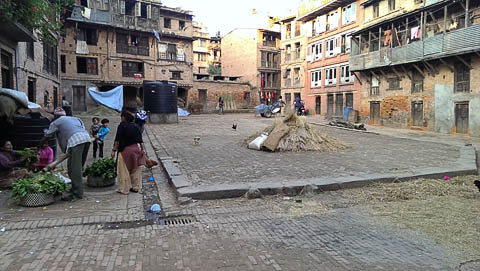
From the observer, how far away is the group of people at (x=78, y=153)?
18.3 feet

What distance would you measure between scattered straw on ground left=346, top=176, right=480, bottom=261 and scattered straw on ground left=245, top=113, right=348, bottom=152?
14.0 ft

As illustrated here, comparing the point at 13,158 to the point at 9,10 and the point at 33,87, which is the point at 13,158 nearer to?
the point at 9,10

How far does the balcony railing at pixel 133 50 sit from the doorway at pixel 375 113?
24.0 metres

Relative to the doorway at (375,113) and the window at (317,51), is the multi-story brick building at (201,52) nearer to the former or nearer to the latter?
the window at (317,51)

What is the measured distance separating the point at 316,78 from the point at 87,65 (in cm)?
2373

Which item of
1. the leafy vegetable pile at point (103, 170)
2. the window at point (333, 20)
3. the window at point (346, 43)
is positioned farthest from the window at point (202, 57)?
the leafy vegetable pile at point (103, 170)

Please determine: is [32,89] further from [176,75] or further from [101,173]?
[176,75]

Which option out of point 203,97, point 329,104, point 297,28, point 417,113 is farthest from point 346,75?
point 203,97

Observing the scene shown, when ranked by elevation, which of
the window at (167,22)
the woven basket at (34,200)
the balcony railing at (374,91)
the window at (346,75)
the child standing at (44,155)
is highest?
the window at (167,22)

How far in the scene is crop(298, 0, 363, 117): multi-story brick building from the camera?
30547 mm

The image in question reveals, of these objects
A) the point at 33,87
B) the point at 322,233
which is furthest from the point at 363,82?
the point at 322,233

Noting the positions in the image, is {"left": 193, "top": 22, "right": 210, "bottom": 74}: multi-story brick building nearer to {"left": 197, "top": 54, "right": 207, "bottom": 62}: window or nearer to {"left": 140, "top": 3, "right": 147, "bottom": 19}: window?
{"left": 197, "top": 54, "right": 207, "bottom": 62}: window

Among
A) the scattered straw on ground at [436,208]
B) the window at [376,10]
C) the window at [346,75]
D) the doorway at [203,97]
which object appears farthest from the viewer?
the doorway at [203,97]

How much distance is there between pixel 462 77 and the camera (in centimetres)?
1884
